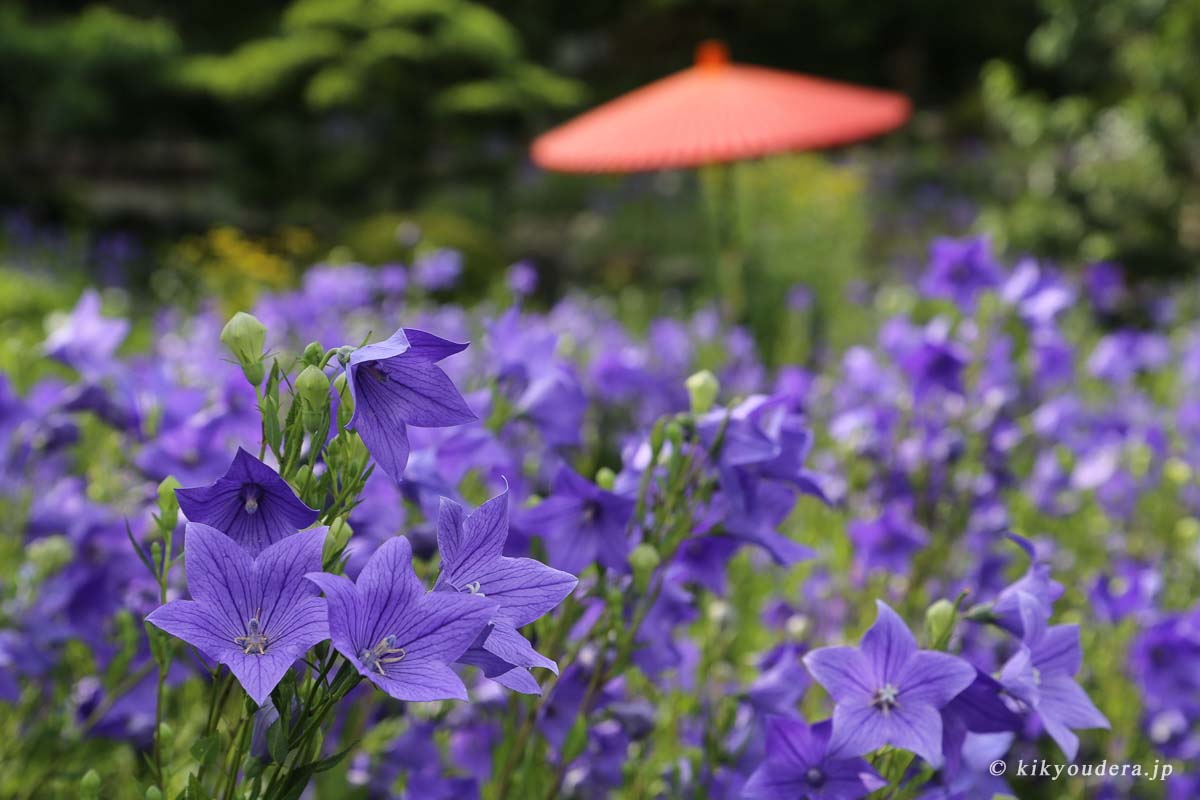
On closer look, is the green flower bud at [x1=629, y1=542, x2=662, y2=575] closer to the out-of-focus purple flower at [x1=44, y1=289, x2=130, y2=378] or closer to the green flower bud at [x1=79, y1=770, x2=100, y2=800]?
the green flower bud at [x1=79, y1=770, x2=100, y2=800]

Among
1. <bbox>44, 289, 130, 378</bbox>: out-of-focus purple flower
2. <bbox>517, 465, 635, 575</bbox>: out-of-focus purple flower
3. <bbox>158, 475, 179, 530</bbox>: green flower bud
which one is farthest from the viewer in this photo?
<bbox>44, 289, 130, 378</bbox>: out-of-focus purple flower

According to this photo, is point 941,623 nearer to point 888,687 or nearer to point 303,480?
point 888,687

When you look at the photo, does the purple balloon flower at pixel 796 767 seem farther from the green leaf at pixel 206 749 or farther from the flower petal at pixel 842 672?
the green leaf at pixel 206 749

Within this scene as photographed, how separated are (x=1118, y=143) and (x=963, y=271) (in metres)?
7.84

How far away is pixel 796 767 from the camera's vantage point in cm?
105

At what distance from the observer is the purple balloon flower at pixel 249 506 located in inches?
32.4

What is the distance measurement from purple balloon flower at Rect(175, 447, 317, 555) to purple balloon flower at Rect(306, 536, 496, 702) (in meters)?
0.08

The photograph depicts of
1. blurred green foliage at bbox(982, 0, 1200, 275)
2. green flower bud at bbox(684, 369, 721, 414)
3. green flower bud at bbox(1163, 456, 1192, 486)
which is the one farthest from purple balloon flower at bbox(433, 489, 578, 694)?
blurred green foliage at bbox(982, 0, 1200, 275)

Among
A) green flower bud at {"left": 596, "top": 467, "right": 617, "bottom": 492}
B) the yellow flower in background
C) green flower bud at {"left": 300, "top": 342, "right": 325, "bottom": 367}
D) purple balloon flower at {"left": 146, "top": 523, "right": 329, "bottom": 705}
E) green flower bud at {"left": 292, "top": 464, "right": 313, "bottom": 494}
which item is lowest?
the yellow flower in background

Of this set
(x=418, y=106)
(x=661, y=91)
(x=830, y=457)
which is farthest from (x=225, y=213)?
(x=830, y=457)

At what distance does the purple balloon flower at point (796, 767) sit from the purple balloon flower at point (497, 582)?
0.33 m

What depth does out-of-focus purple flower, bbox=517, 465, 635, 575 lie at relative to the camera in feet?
3.95

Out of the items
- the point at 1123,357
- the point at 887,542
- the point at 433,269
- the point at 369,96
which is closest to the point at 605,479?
the point at 887,542

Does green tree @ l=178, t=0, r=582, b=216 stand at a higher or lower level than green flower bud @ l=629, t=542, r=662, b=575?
lower
